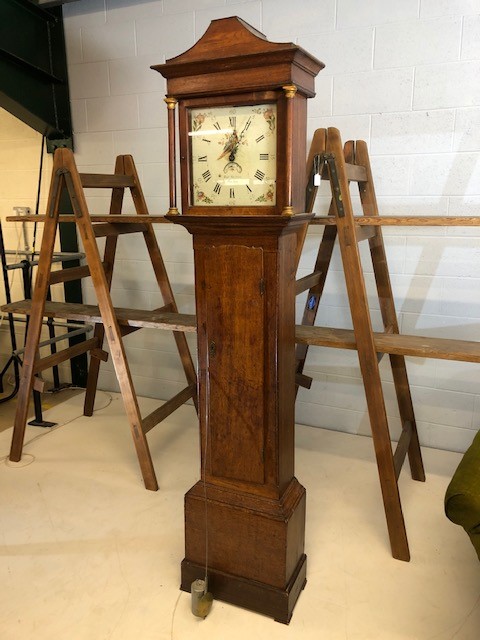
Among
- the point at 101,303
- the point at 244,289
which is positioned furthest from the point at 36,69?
the point at 244,289

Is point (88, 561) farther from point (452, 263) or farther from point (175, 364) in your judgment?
point (452, 263)

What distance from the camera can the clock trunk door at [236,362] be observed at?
157 centimetres

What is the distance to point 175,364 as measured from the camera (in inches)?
133

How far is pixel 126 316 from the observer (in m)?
2.57

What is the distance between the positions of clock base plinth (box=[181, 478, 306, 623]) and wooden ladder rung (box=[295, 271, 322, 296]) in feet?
2.53

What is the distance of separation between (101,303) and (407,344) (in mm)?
1337

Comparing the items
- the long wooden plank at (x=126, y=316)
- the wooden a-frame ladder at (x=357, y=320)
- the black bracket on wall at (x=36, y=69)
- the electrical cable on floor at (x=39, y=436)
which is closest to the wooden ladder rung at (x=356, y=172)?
the wooden a-frame ladder at (x=357, y=320)

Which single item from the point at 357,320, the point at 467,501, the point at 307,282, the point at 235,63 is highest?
the point at 235,63

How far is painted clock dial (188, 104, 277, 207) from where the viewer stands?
1453 mm

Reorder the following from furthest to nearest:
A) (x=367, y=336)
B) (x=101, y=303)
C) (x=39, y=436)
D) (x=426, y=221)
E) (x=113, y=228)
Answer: (x=39, y=436) → (x=113, y=228) → (x=101, y=303) → (x=367, y=336) → (x=426, y=221)

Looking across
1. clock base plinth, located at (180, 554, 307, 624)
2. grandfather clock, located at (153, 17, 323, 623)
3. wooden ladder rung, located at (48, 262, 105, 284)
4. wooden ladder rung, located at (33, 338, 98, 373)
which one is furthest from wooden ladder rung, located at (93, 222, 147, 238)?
clock base plinth, located at (180, 554, 307, 624)

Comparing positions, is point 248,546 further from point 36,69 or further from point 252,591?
point 36,69

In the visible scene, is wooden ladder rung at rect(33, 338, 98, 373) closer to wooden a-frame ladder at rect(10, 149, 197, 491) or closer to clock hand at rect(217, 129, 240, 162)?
wooden a-frame ladder at rect(10, 149, 197, 491)

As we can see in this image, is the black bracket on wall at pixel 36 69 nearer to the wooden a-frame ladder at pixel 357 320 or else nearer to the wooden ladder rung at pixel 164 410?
the wooden ladder rung at pixel 164 410
